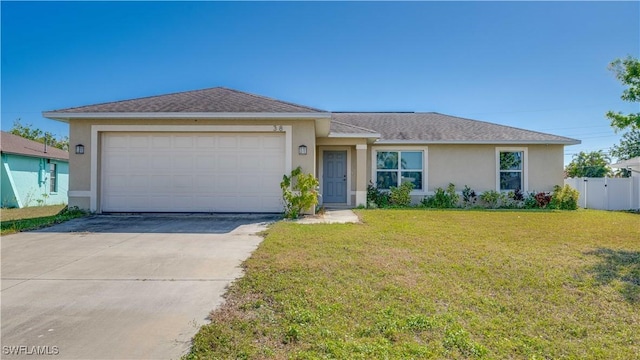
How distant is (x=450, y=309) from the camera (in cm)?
343

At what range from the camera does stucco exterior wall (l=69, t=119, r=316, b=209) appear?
1007 cm

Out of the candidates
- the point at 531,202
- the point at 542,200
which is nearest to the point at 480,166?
the point at 531,202

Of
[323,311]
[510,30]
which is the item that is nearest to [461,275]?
[323,311]

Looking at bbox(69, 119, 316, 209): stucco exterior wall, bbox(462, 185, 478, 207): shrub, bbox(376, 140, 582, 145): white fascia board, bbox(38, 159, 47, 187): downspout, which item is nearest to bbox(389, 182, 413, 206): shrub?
bbox(376, 140, 582, 145): white fascia board

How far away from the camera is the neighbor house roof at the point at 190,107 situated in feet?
32.0

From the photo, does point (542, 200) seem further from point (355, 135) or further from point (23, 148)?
point (23, 148)

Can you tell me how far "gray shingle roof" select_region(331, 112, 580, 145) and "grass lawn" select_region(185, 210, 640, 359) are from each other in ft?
26.2

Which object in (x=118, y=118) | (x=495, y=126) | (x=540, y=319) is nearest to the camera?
(x=540, y=319)

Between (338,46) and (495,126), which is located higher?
(338,46)

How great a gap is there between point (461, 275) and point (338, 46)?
12144mm

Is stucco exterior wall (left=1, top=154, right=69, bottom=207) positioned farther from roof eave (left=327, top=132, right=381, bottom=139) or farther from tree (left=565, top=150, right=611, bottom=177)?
tree (left=565, top=150, right=611, bottom=177)

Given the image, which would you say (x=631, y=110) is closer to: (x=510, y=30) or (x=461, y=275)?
(x=461, y=275)

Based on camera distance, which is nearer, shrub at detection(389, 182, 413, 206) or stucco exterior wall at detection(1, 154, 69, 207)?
shrub at detection(389, 182, 413, 206)

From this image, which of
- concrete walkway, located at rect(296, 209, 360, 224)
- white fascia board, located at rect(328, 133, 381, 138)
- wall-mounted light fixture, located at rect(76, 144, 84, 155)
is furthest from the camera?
white fascia board, located at rect(328, 133, 381, 138)
